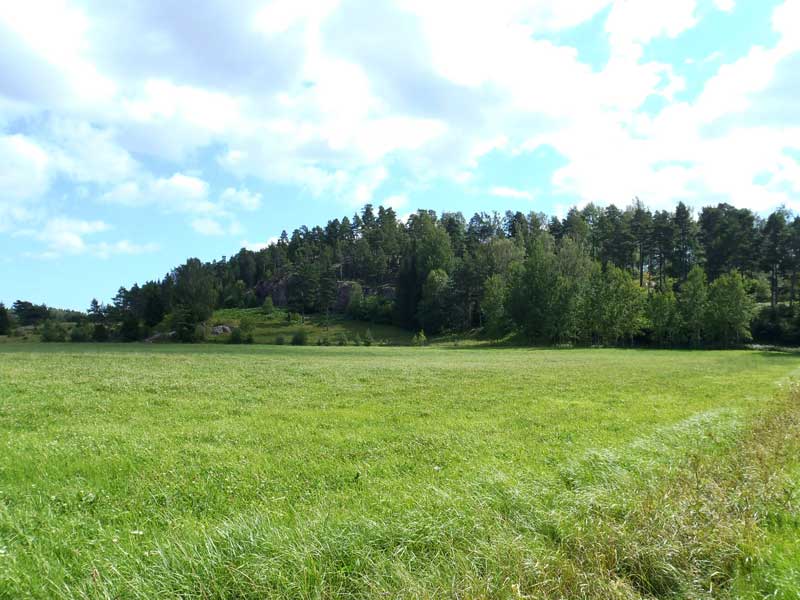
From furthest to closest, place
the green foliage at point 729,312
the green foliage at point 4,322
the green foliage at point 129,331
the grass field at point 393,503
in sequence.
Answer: the green foliage at point 4,322
the green foliage at point 129,331
the green foliage at point 729,312
the grass field at point 393,503

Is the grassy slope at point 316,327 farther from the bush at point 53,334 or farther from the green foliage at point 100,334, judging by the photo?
the bush at point 53,334

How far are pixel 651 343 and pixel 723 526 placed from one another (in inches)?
→ 3881

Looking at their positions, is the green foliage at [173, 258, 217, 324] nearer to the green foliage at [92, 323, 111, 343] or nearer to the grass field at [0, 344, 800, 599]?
the green foliage at [92, 323, 111, 343]

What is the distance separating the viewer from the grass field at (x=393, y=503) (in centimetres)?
545

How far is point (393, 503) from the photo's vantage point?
765 cm

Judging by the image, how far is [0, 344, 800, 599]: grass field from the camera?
545 cm

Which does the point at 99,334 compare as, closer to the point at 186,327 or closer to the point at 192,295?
the point at 186,327

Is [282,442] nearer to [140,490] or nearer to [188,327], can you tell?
[140,490]

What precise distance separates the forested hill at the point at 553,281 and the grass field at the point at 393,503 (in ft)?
268

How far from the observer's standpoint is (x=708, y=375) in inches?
1225

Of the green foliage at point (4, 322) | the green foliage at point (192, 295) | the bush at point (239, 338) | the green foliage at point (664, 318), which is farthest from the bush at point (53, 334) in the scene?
the green foliage at point (664, 318)

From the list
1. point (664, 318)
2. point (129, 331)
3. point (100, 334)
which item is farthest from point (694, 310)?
point (100, 334)

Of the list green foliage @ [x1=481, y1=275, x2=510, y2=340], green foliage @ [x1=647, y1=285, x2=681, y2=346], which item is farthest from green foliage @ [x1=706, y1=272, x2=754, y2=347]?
green foliage @ [x1=481, y1=275, x2=510, y2=340]

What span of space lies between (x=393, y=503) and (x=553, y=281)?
306 feet
